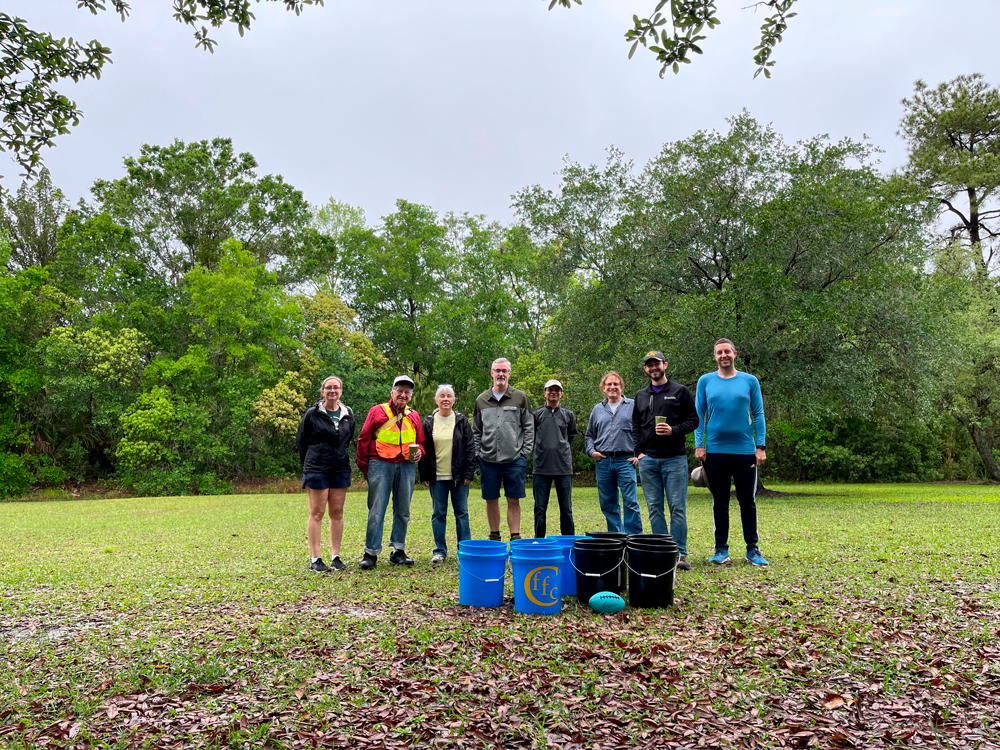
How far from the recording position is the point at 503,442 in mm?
7574

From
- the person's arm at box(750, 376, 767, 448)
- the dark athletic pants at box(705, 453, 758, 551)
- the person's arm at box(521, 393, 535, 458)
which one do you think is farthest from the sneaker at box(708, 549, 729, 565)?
the person's arm at box(521, 393, 535, 458)

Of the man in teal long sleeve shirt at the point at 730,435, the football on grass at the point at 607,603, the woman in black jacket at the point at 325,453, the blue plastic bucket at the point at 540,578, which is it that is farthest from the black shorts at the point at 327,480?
the man in teal long sleeve shirt at the point at 730,435

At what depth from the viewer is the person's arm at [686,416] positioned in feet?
22.5

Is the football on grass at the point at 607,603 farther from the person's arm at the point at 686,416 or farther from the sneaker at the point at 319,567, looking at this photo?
the sneaker at the point at 319,567

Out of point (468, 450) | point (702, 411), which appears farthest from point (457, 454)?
point (702, 411)

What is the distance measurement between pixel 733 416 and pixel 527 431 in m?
2.19

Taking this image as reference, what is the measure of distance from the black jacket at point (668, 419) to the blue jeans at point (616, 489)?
29 cm

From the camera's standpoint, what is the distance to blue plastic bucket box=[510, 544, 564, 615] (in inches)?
205

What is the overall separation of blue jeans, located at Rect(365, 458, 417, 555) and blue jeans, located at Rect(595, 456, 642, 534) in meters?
2.05

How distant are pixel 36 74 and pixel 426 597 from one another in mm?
4543

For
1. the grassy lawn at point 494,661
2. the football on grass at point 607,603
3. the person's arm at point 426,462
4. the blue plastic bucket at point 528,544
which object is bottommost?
the grassy lawn at point 494,661

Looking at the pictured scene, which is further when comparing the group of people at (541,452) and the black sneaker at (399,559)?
the black sneaker at (399,559)

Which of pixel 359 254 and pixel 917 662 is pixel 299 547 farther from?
pixel 359 254

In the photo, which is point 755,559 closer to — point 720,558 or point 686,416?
point 720,558
